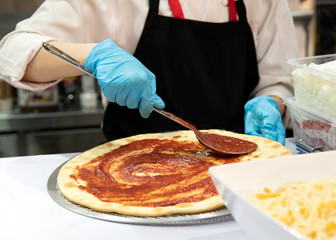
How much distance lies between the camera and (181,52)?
1.81 metres

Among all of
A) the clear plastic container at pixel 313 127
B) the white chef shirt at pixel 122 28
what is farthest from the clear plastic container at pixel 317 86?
the white chef shirt at pixel 122 28

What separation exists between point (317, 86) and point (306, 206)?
631 millimetres

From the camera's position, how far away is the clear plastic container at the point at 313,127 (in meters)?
1.24

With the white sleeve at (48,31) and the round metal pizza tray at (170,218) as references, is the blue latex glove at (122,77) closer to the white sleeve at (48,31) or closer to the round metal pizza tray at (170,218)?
the white sleeve at (48,31)

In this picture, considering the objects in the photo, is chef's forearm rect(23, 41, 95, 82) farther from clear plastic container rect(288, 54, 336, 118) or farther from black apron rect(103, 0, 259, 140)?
clear plastic container rect(288, 54, 336, 118)

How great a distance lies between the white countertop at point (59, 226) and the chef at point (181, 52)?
54 cm

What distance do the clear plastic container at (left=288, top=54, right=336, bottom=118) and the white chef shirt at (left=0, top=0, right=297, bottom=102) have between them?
0.54 metres

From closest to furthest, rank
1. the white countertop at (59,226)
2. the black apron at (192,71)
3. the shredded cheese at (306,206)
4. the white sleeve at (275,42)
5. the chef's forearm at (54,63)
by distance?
the shredded cheese at (306,206) < the white countertop at (59,226) < the chef's forearm at (54,63) < the black apron at (192,71) < the white sleeve at (275,42)

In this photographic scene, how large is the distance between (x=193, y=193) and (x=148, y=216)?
17 centimetres

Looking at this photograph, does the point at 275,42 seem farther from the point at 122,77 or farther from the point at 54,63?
the point at 54,63

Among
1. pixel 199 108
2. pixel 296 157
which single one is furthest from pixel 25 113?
pixel 296 157

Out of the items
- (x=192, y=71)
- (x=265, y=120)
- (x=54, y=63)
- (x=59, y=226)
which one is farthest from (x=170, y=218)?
(x=192, y=71)

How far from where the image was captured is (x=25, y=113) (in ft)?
10.0

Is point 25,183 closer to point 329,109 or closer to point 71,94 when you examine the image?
point 329,109
